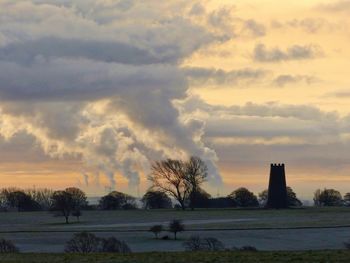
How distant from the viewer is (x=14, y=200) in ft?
624

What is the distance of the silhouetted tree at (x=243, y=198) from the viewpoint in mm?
174375

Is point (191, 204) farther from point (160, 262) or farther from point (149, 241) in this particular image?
point (160, 262)

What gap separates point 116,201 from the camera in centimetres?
18212

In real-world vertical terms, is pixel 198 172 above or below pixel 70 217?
above

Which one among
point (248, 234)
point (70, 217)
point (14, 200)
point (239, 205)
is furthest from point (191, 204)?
point (248, 234)

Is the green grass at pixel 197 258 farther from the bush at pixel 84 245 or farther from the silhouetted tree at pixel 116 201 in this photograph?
the silhouetted tree at pixel 116 201

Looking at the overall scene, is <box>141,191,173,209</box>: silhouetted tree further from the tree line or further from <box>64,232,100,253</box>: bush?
<box>64,232,100,253</box>: bush

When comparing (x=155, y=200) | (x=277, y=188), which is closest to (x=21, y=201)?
(x=155, y=200)

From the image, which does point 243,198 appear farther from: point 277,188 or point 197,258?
point 197,258

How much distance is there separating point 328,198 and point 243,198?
26844 mm

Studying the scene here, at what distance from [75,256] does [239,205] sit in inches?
5799

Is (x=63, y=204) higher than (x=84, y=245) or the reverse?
higher

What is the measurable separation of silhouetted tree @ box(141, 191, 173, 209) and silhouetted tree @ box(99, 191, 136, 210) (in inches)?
180

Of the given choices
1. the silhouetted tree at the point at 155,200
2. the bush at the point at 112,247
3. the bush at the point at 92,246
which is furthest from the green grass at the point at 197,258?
the silhouetted tree at the point at 155,200
